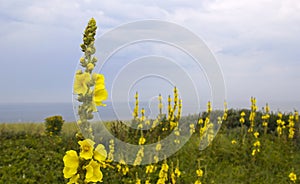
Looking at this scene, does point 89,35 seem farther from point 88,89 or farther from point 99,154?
point 99,154

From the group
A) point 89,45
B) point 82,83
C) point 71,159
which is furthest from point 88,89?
point 71,159

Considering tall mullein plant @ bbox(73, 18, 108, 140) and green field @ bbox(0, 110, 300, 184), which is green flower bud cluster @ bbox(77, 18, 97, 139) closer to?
tall mullein plant @ bbox(73, 18, 108, 140)

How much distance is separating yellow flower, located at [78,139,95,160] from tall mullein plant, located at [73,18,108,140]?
51 mm

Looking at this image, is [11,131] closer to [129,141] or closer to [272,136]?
[129,141]

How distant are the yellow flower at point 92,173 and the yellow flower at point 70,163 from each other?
0.07 meters

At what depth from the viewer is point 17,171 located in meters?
7.19

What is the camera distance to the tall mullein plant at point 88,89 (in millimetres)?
1882

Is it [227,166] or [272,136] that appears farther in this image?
[272,136]

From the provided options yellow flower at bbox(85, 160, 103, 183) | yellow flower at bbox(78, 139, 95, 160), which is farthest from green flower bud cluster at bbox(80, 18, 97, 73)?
yellow flower at bbox(85, 160, 103, 183)

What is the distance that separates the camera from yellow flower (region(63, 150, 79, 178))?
73.7 inches

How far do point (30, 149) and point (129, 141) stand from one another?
2413 millimetres

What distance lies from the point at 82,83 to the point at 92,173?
454 mm

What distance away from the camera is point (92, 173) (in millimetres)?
1851

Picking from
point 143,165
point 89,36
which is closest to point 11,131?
point 143,165
